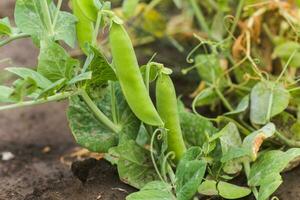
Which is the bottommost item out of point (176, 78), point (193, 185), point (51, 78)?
point (176, 78)

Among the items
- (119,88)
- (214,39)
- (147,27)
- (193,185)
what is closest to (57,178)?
(119,88)

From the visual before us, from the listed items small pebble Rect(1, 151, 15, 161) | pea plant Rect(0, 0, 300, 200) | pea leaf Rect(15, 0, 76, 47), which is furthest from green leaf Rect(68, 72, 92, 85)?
small pebble Rect(1, 151, 15, 161)

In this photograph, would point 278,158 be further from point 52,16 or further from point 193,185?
point 52,16

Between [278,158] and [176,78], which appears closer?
[278,158]

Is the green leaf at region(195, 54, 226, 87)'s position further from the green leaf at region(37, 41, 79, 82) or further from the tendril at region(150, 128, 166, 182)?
the green leaf at region(37, 41, 79, 82)

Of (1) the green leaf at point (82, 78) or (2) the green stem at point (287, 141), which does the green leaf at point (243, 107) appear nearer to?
(2) the green stem at point (287, 141)

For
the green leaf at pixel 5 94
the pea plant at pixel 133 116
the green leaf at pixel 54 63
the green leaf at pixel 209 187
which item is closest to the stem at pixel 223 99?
the pea plant at pixel 133 116
